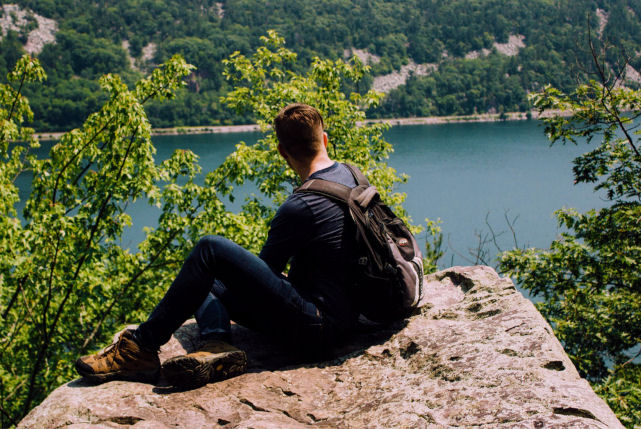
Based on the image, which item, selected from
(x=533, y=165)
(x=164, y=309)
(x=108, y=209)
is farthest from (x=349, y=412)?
(x=533, y=165)

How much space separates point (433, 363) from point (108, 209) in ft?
15.2

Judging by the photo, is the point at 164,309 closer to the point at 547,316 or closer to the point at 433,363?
the point at 433,363

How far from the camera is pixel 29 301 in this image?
7.62 m

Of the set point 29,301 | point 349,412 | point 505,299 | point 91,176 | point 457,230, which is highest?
point 91,176

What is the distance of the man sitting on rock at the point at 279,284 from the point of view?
11.0 feet

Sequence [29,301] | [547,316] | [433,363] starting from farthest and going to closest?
[547,316] → [29,301] → [433,363]

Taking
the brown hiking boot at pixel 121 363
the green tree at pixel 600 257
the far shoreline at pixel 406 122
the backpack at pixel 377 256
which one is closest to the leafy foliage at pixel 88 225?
the brown hiking boot at pixel 121 363

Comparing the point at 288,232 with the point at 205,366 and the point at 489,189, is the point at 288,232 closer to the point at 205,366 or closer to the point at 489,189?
the point at 205,366

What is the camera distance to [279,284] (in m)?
3.39

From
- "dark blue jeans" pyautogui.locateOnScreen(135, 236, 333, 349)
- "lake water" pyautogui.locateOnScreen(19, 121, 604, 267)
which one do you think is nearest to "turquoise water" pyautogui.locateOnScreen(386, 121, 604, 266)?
"lake water" pyautogui.locateOnScreen(19, 121, 604, 267)

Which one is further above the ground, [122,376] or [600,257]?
[122,376]

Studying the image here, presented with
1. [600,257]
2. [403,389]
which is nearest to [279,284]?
[403,389]

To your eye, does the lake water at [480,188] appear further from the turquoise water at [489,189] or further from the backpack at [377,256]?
the backpack at [377,256]

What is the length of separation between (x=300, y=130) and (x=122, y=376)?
1983mm
